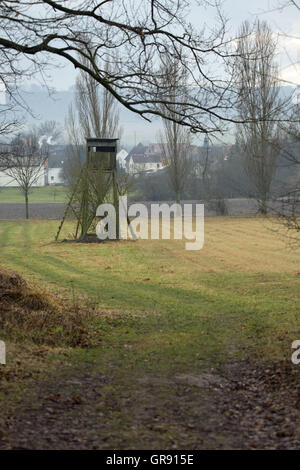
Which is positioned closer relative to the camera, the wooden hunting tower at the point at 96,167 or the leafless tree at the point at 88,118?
the wooden hunting tower at the point at 96,167

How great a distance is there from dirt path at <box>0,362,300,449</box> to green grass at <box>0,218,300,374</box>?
0.57 m

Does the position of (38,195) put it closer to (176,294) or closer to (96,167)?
(96,167)

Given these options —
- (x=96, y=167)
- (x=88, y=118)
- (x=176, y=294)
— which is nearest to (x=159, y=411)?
(x=176, y=294)

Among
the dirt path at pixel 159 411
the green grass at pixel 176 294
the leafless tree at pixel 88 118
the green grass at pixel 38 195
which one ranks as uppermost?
the leafless tree at pixel 88 118

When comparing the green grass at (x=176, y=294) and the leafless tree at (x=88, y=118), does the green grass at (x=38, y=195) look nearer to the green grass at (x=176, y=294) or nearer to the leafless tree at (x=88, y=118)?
the leafless tree at (x=88, y=118)

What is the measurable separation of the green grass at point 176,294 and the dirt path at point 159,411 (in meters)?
0.57

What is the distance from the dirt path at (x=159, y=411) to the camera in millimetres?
4312

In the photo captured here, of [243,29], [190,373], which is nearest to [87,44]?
[190,373]

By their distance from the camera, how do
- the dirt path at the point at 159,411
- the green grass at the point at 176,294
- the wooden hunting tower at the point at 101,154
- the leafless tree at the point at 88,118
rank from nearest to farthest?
the dirt path at the point at 159,411, the green grass at the point at 176,294, the wooden hunting tower at the point at 101,154, the leafless tree at the point at 88,118

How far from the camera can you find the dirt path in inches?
170

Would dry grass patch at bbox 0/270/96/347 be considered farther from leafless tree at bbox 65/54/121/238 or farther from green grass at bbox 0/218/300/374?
leafless tree at bbox 65/54/121/238

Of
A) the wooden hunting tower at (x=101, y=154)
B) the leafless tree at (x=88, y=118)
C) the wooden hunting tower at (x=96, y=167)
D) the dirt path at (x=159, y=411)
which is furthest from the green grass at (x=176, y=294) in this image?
the leafless tree at (x=88, y=118)

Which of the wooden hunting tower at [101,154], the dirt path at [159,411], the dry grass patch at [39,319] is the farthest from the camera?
the wooden hunting tower at [101,154]
